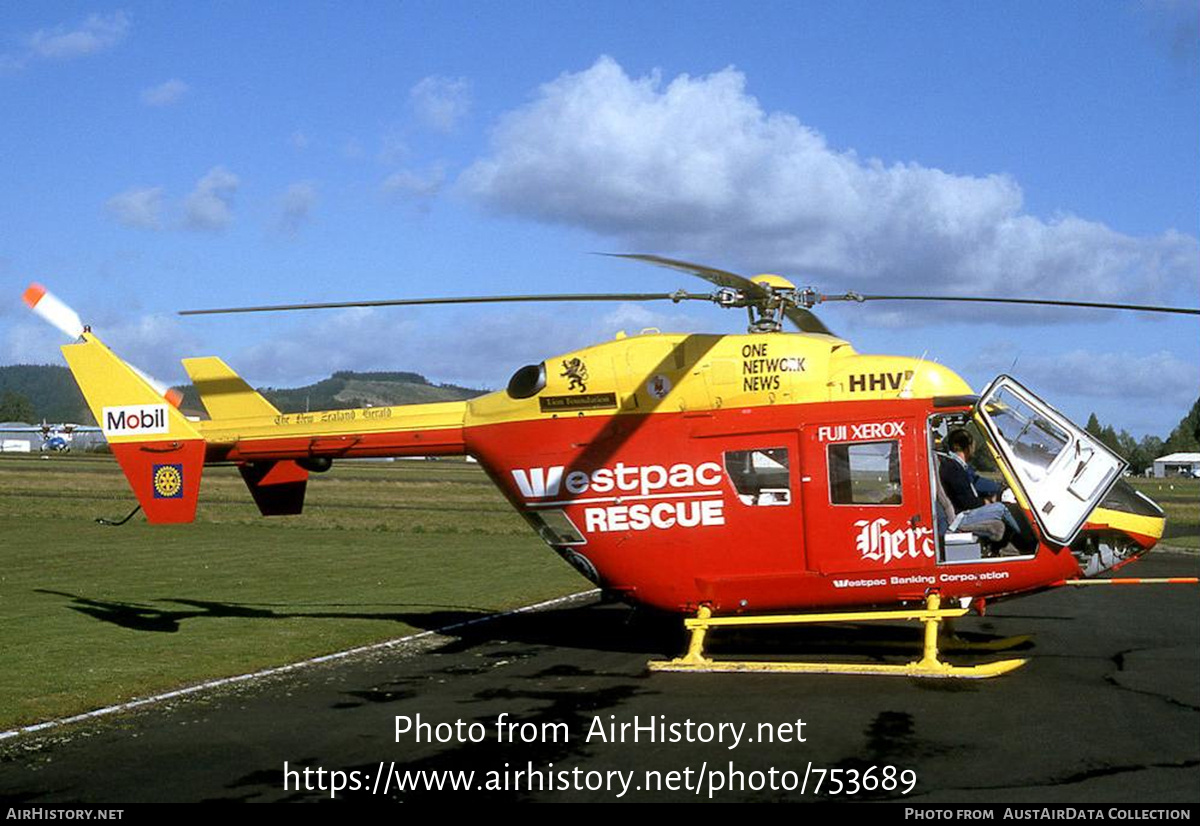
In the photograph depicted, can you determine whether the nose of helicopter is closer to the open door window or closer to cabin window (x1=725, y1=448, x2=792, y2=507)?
the open door window

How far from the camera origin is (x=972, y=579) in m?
12.9

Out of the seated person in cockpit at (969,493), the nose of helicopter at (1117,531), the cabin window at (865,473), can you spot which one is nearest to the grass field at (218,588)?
the cabin window at (865,473)

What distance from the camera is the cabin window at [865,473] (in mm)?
12992

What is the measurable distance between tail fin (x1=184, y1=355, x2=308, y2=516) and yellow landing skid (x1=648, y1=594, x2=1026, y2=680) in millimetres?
6331

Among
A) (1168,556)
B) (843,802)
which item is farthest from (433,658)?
(1168,556)

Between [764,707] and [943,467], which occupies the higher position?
[943,467]

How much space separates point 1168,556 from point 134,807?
28.4m

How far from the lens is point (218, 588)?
2167 centimetres

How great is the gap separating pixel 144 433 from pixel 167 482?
0.78m

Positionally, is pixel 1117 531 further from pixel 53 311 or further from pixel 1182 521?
pixel 1182 521

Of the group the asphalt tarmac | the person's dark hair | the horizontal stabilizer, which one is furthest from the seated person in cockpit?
the horizontal stabilizer

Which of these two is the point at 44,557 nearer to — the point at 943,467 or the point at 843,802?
the point at 943,467

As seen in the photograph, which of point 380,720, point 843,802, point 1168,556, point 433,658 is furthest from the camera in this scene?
point 1168,556

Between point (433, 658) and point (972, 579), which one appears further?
point (433, 658)
